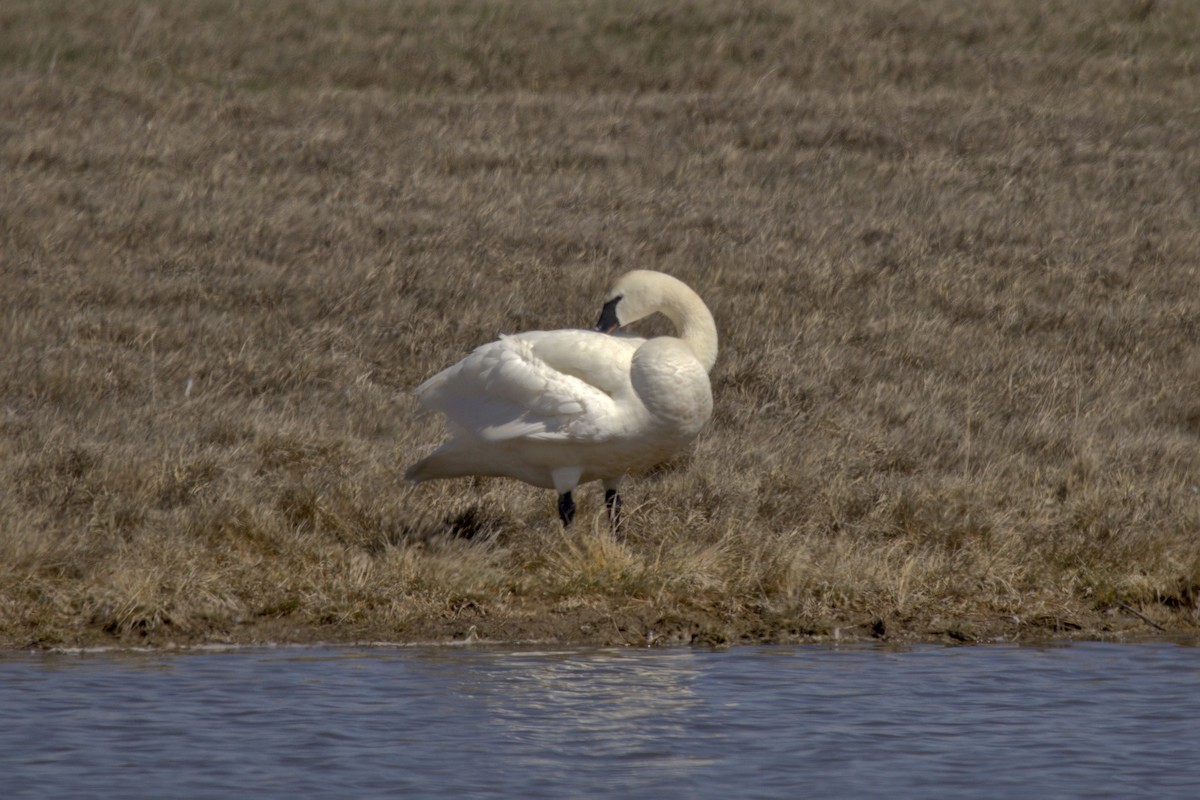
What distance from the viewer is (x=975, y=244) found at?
54.3ft

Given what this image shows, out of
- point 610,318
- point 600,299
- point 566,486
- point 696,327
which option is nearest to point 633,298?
point 610,318

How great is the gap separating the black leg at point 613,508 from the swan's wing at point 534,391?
2.37ft

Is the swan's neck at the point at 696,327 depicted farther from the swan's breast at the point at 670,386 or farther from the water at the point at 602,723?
the water at the point at 602,723

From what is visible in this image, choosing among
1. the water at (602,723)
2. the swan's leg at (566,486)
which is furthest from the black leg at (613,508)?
the water at (602,723)

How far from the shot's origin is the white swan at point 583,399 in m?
8.05

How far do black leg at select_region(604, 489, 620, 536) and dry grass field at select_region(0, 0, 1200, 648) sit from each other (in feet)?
0.67

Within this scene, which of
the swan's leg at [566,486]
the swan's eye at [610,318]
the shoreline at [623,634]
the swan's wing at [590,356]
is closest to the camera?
the shoreline at [623,634]

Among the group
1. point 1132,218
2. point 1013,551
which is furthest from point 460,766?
point 1132,218

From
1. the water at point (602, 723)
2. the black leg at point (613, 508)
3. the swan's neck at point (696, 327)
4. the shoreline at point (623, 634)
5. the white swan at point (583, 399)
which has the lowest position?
the water at point (602, 723)

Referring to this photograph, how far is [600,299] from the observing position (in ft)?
48.0

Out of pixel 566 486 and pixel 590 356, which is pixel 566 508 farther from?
pixel 590 356

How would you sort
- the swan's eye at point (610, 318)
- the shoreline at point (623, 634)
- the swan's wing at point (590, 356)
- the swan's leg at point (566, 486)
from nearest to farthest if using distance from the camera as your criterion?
the shoreline at point (623, 634)
the swan's wing at point (590, 356)
the swan's leg at point (566, 486)
the swan's eye at point (610, 318)

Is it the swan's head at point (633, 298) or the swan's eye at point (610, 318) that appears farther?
the swan's eye at point (610, 318)

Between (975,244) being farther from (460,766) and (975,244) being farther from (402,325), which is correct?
(460,766)
